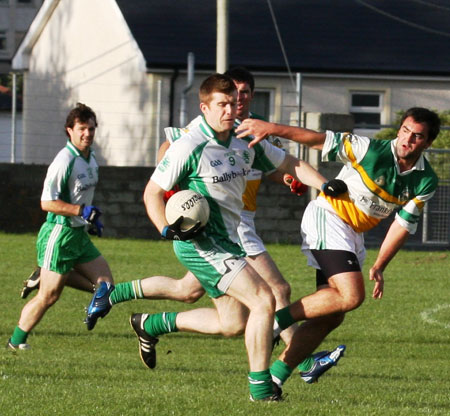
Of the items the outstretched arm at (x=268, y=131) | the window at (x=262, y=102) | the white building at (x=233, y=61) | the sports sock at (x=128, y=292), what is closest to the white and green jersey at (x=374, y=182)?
the outstretched arm at (x=268, y=131)

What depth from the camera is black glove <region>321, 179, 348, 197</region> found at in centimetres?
859

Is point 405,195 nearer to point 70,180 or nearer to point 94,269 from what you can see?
point 70,180

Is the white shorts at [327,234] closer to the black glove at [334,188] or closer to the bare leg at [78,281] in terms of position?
the black glove at [334,188]

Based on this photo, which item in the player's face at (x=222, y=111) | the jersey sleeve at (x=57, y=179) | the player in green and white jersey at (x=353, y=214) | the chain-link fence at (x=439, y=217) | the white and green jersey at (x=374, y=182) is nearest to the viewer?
the player's face at (x=222, y=111)

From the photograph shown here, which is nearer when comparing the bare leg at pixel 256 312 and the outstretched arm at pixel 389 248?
the bare leg at pixel 256 312

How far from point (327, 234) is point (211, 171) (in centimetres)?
145

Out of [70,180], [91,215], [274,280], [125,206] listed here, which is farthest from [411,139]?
[125,206]

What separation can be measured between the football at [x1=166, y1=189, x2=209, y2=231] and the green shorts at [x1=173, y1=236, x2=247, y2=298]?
0.74 feet

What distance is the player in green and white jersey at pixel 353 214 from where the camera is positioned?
8.92 m

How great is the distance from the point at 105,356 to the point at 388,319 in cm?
451

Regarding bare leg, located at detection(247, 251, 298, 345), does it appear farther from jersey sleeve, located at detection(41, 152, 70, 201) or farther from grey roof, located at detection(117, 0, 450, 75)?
grey roof, located at detection(117, 0, 450, 75)

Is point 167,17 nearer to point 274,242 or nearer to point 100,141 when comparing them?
point 100,141

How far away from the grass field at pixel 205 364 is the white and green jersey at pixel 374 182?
128 centimetres

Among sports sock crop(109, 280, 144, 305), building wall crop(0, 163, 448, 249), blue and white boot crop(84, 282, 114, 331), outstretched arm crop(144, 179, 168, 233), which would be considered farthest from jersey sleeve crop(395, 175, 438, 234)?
building wall crop(0, 163, 448, 249)
